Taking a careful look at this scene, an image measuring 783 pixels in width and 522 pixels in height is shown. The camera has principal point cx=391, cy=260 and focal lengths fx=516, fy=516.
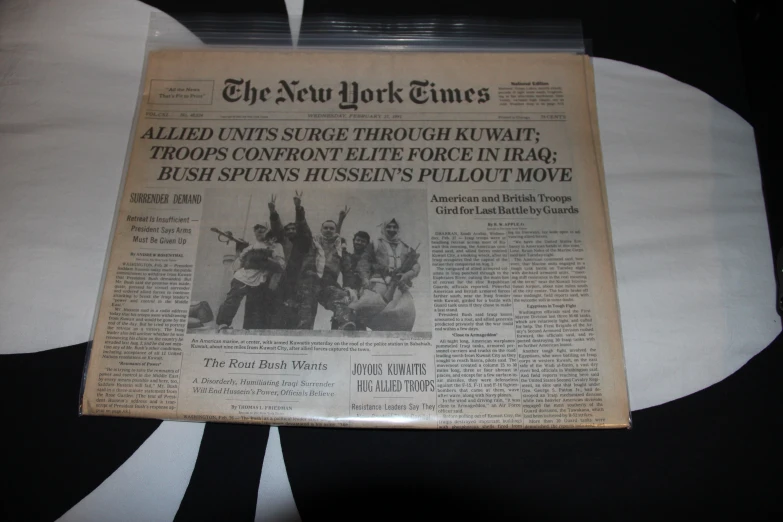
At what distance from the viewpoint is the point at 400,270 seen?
1.87 feet

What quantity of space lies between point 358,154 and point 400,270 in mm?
152

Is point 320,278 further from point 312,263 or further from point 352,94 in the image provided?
point 352,94

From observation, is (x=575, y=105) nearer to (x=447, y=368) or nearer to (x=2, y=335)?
(x=447, y=368)

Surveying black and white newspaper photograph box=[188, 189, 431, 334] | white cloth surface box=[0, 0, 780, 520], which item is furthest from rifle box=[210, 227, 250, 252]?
white cloth surface box=[0, 0, 780, 520]

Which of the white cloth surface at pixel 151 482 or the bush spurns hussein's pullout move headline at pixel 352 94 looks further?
the bush spurns hussein's pullout move headline at pixel 352 94

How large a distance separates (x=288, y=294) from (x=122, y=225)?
0.21 meters

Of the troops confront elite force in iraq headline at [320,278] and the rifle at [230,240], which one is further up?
the rifle at [230,240]

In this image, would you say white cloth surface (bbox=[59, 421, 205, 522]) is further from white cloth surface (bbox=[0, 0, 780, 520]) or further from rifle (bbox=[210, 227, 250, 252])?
rifle (bbox=[210, 227, 250, 252])

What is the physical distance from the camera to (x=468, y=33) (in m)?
0.66

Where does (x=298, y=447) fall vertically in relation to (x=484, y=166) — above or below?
below

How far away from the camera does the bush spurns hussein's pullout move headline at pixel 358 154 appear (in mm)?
605

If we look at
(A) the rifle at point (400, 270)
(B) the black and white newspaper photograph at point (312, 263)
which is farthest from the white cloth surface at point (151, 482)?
(A) the rifle at point (400, 270)

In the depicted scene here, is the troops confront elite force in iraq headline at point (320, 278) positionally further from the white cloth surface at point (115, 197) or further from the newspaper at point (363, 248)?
the white cloth surface at point (115, 197)

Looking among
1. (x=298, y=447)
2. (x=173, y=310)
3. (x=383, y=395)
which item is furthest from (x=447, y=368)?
(x=173, y=310)
